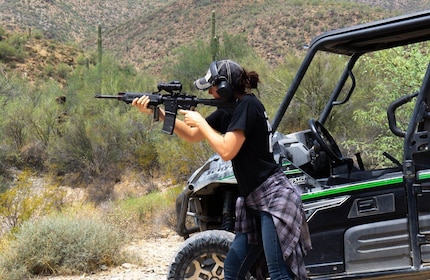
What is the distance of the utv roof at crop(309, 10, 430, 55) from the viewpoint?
3.71 metres

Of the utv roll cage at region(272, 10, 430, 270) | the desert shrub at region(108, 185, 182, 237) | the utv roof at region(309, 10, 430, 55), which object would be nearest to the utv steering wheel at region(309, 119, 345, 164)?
the utv roll cage at region(272, 10, 430, 270)

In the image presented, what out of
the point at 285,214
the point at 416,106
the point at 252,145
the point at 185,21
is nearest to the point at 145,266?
the point at 285,214

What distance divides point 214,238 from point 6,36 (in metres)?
42.1

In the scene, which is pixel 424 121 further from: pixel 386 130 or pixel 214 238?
pixel 386 130

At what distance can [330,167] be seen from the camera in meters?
4.75

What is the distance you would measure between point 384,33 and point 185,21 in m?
54.2

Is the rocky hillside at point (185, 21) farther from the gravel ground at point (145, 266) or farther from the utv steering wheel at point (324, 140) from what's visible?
the utv steering wheel at point (324, 140)

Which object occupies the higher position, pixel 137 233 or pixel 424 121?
pixel 424 121

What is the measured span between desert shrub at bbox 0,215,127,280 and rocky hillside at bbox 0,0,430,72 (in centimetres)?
3752

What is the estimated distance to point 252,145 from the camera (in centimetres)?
306

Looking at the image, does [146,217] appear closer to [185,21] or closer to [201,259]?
[201,259]

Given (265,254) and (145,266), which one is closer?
A: (265,254)

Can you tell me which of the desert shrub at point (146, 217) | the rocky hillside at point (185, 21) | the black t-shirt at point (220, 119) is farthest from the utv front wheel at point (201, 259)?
the rocky hillside at point (185, 21)

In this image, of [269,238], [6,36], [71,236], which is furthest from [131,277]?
[6,36]
